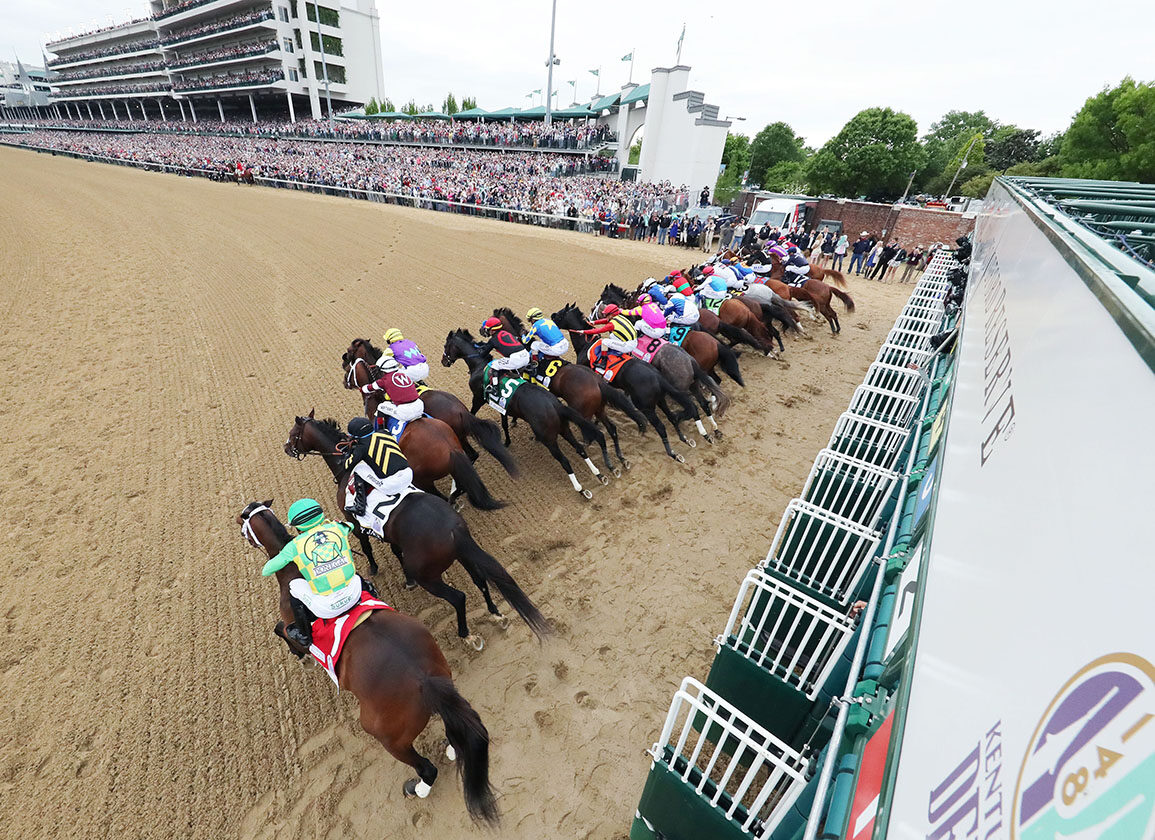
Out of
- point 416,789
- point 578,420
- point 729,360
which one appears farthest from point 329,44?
point 416,789

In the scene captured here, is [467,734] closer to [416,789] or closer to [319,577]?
[416,789]

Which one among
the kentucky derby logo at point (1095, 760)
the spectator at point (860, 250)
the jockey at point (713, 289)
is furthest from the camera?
the spectator at point (860, 250)

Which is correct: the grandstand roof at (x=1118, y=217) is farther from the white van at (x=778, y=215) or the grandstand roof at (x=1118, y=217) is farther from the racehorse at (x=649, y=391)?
the white van at (x=778, y=215)

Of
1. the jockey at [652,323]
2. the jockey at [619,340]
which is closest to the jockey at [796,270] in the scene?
the jockey at [652,323]

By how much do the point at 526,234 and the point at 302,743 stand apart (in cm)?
1769

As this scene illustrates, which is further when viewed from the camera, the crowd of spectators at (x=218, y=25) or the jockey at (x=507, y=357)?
the crowd of spectators at (x=218, y=25)

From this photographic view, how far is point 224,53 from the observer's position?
177 feet

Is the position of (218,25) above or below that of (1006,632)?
above

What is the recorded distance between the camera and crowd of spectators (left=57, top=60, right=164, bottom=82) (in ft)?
208

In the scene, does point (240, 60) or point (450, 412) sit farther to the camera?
point (240, 60)

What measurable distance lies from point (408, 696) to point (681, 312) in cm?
610

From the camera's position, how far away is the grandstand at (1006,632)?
77cm

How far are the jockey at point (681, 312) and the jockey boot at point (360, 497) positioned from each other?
16.9ft

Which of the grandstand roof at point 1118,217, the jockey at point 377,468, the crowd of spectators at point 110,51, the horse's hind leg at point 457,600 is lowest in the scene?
the horse's hind leg at point 457,600
